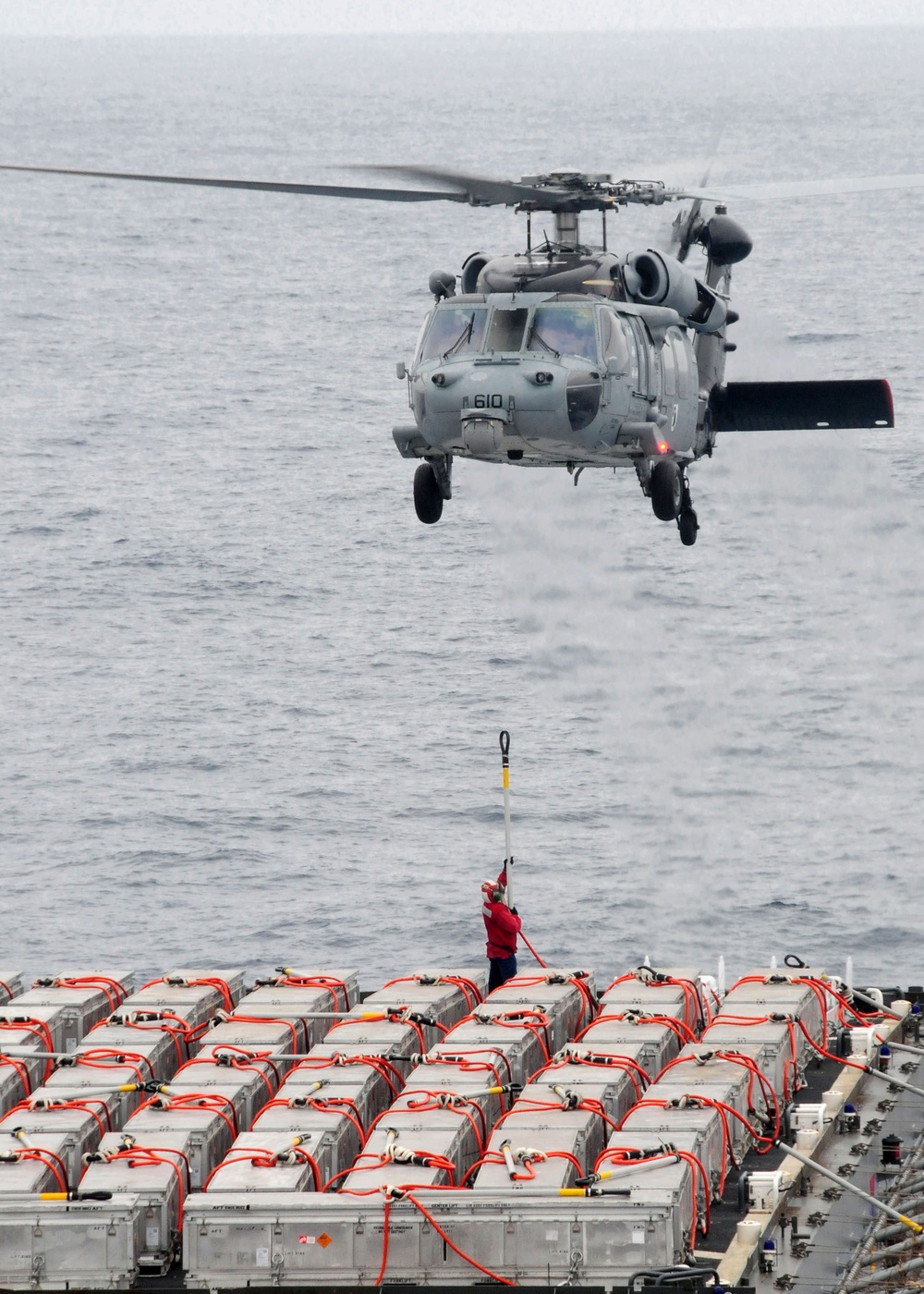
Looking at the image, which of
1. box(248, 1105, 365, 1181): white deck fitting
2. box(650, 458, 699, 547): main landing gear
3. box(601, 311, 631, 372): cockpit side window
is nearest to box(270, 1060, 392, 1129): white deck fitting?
box(248, 1105, 365, 1181): white deck fitting

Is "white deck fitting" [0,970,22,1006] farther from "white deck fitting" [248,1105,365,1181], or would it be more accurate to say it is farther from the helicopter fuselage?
the helicopter fuselage

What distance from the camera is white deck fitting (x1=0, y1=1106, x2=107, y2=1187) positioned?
29391 mm

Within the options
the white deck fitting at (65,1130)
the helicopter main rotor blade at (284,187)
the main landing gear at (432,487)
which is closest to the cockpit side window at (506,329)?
→ the helicopter main rotor blade at (284,187)

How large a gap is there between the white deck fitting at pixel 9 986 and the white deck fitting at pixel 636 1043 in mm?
9588

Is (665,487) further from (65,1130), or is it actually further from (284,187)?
(65,1130)

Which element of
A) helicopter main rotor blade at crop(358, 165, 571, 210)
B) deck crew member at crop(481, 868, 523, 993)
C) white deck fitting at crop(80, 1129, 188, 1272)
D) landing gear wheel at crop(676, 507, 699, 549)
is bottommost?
white deck fitting at crop(80, 1129, 188, 1272)

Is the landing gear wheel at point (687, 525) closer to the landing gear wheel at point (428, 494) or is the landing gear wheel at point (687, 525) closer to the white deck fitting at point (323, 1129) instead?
the landing gear wheel at point (428, 494)

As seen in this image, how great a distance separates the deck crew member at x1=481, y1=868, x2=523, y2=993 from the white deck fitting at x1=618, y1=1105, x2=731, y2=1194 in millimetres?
7838

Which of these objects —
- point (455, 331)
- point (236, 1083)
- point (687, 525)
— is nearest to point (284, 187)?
point (455, 331)

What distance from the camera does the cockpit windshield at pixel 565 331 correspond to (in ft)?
103

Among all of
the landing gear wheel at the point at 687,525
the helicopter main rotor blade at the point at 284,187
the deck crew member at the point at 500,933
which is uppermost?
the helicopter main rotor blade at the point at 284,187

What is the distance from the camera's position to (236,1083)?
103 feet

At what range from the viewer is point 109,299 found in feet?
461

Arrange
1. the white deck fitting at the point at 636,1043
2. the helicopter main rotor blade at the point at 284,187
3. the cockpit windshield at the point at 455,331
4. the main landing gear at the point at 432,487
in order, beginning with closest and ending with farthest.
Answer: the helicopter main rotor blade at the point at 284,187 < the cockpit windshield at the point at 455,331 < the white deck fitting at the point at 636,1043 < the main landing gear at the point at 432,487
